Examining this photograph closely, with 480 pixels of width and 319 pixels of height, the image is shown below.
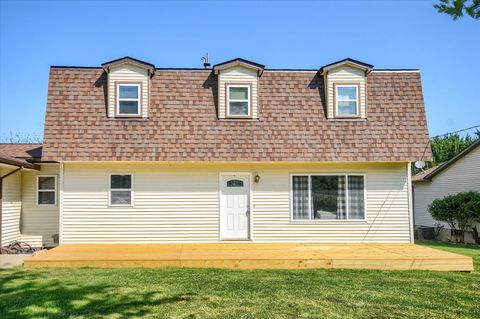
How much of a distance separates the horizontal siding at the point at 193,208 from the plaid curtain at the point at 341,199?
24 centimetres

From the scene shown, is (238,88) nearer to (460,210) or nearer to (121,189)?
(121,189)

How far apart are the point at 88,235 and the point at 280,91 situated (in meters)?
7.27

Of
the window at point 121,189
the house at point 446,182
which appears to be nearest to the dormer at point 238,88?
the window at point 121,189

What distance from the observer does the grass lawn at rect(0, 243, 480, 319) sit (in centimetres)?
651

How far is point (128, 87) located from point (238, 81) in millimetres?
3370

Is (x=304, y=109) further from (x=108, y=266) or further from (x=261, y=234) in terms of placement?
(x=108, y=266)

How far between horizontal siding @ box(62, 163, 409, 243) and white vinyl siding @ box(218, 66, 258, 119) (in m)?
1.86

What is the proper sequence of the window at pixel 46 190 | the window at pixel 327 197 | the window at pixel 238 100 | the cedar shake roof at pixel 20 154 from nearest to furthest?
the cedar shake roof at pixel 20 154
the window at pixel 327 197
the window at pixel 238 100
the window at pixel 46 190

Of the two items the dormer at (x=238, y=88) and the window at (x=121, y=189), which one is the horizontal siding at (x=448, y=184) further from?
the window at (x=121, y=189)

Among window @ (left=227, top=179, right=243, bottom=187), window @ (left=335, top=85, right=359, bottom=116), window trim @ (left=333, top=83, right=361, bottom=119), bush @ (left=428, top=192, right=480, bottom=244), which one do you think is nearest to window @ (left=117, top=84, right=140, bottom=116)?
window @ (left=227, top=179, right=243, bottom=187)

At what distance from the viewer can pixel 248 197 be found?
1277 centimetres

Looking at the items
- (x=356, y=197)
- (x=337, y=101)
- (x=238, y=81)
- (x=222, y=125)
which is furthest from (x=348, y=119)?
(x=222, y=125)

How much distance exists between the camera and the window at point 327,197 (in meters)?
12.8

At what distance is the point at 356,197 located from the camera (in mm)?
12859
